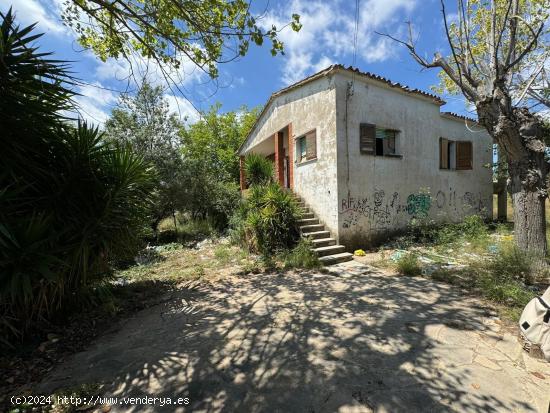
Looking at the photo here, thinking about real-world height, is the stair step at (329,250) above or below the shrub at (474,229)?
below

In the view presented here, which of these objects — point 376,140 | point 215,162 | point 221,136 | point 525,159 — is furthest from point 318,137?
point 221,136

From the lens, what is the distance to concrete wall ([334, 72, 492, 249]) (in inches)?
300

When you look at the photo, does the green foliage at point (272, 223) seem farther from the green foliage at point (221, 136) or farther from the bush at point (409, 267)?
the green foliage at point (221, 136)

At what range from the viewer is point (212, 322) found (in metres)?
3.73

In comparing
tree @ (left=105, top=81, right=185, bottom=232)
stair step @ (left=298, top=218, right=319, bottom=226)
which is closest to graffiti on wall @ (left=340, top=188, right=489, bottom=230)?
stair step @ (left=298, top=218, right=319, bottom=226)

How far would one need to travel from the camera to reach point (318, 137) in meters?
8.15

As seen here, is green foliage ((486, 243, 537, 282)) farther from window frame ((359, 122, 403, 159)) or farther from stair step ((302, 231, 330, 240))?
window frame ((359, 122, 403, 159))

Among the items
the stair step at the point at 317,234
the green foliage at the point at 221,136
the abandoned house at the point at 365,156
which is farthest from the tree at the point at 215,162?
the stair step at the point at 317,234

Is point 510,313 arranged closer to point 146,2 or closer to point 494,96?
point 494,96

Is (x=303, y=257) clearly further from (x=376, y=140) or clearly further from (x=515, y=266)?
(x=376, y=140)

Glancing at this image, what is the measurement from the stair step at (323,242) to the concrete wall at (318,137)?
32cm

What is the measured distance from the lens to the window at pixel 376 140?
7914 mm

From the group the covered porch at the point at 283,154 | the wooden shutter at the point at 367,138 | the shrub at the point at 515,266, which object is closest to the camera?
the shrub at the point at 515,266

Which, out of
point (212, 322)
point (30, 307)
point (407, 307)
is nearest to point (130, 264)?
point (30, 307)
